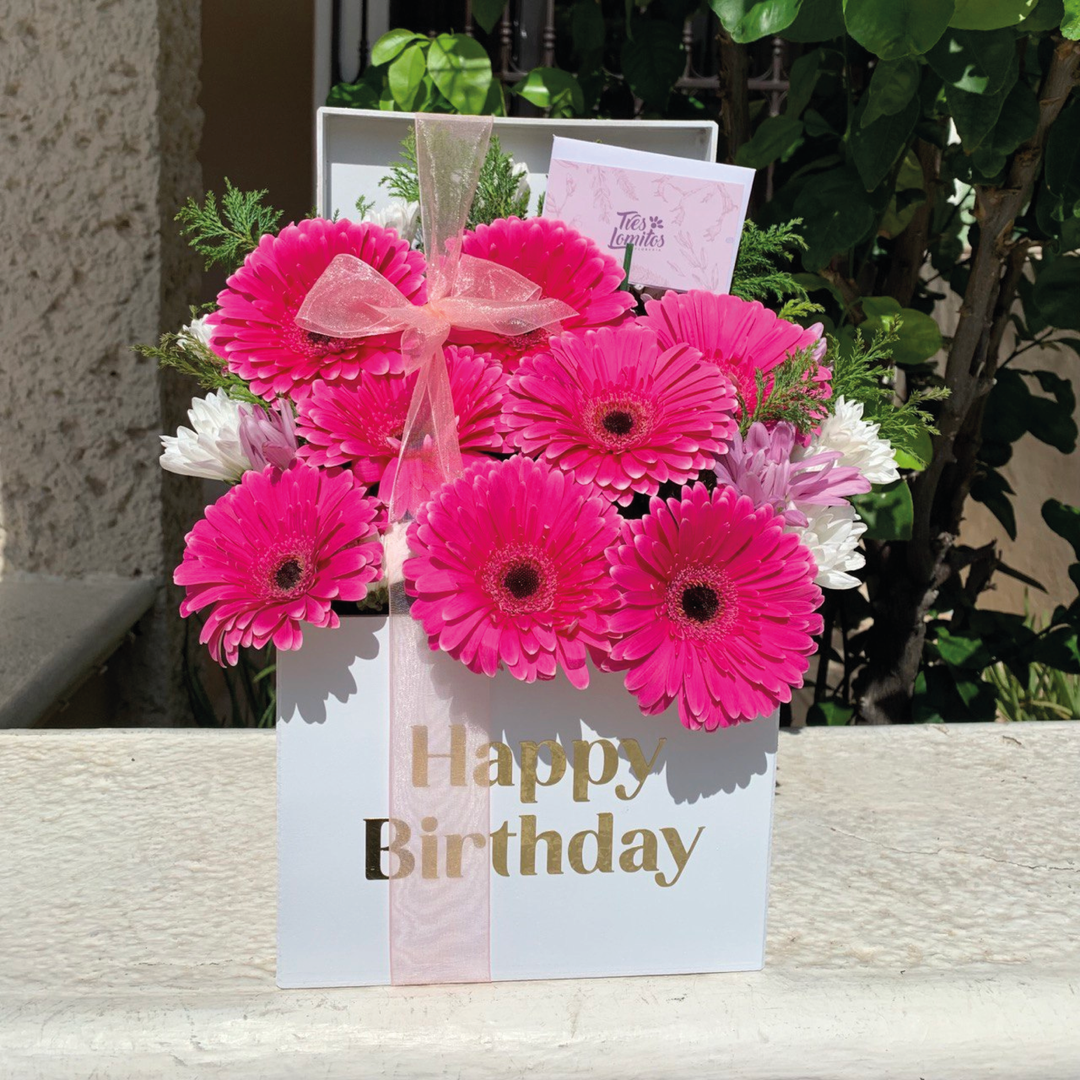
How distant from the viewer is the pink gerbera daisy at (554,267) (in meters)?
0.68

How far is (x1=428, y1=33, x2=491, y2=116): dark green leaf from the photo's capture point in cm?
124

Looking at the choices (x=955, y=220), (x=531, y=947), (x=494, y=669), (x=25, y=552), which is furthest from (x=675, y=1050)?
(x=955, y=220)

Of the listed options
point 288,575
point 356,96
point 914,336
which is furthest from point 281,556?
point 356,96

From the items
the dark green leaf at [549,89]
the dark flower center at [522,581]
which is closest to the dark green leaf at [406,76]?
the dark green leaf at [549,89]

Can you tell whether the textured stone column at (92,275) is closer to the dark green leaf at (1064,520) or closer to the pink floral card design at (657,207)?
the pink floral card design at (657,207)

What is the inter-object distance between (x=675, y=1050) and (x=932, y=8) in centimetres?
68

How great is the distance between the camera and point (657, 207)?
2.39ft

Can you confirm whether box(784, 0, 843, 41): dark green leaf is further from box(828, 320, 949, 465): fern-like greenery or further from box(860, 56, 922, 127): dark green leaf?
box(828, 320, 949, 465): fern-like greenery

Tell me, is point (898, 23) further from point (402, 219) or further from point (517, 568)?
point (517, 568)

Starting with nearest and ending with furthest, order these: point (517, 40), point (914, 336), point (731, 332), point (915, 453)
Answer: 1. point (731, 332)
2. point (915, 453)
3. point (914, 336)
4. point (517, 40)

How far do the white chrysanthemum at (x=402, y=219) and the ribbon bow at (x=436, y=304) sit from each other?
78 millimetres

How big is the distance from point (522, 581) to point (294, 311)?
21 cm

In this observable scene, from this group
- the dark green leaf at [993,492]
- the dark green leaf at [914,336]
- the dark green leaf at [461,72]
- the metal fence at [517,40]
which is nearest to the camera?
the dark green leaf at [914,336]

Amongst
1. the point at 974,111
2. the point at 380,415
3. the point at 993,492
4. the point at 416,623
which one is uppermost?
the point at 974,111
